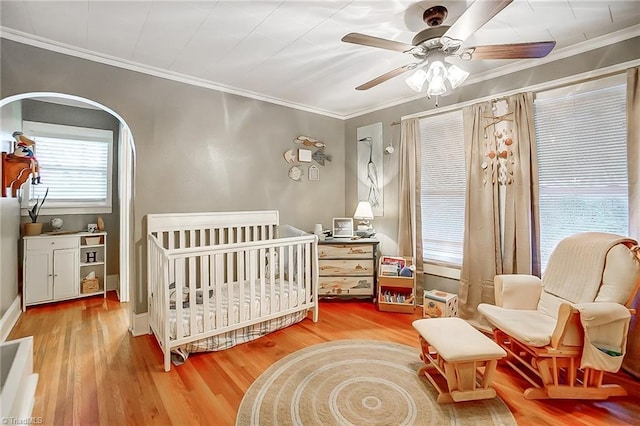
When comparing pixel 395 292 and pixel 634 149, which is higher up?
pixel 634 149

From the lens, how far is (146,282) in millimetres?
2803

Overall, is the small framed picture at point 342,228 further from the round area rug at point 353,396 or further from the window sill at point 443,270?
the round area rug at point 353,396

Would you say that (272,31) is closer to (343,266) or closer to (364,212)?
(364,212)

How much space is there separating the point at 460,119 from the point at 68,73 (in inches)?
142

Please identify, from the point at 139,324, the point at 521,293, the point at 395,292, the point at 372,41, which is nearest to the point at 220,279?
the point at 139,324

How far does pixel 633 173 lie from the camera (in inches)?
83.7

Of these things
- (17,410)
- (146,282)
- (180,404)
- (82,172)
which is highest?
(82,172)

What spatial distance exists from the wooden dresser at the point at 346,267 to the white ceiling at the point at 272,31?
72.8 inches

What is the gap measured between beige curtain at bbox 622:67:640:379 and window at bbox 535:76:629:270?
9 cm

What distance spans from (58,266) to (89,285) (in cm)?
43

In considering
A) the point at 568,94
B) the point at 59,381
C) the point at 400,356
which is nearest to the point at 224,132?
the point at 59,381

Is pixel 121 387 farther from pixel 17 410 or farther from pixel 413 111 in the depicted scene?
pixel 413 111

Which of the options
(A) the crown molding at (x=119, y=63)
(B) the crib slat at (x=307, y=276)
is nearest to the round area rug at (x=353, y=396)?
(B) the crib slat at (x=307, y=276)

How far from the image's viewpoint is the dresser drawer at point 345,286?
3.57 m
